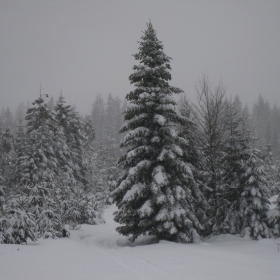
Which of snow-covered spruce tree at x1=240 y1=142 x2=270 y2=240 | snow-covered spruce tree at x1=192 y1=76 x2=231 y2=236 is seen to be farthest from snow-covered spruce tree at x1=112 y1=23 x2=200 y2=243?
snow-covered spruce tree at x1=240 y1=142 x2=270 y2=240

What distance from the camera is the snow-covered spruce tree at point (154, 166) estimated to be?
1317cm

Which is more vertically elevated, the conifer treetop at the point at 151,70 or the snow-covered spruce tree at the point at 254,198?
the conifer treetop at the point at 151,70

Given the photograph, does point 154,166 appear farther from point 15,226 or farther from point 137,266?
→ point 15,226

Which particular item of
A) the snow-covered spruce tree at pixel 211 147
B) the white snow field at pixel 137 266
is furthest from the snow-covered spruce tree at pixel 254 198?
the white snow field at pixel 137 266

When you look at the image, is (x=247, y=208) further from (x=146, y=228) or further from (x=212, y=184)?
(x=146, y=228)

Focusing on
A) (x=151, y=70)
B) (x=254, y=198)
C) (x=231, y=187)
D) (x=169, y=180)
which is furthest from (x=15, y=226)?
(x=254, y=198)

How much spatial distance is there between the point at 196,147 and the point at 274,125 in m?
77.0

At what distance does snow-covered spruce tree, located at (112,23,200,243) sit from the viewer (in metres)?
13.2

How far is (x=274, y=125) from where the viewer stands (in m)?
81.8

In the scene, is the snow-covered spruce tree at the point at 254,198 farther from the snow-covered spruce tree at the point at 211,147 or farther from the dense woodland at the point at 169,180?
the snow-covered spruce tree at the point at 211,147

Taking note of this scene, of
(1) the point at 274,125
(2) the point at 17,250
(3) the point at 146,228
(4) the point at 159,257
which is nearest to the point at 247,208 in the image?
(3) the point at 146,228

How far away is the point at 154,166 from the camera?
14.4 meters

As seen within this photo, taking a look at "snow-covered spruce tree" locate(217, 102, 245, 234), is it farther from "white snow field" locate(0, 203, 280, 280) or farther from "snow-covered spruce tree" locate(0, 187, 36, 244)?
"snow-covered spruce tree" locate(0, 187, 36, 244)

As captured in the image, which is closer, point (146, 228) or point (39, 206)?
point (146, 228)
